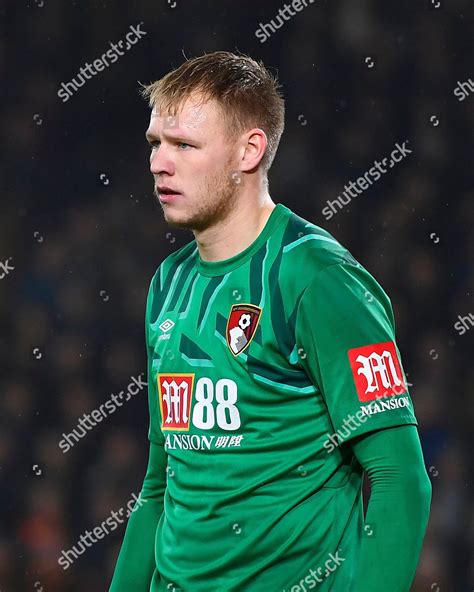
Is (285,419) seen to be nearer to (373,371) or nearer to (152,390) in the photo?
(373,371)

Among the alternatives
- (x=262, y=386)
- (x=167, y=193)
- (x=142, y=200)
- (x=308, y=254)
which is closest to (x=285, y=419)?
(x=262, y=386)

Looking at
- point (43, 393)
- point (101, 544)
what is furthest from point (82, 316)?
point (101, 544)

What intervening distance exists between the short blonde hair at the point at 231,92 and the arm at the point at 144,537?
14.6 inches

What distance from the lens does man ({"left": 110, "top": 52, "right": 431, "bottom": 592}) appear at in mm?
886

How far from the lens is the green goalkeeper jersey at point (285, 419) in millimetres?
896

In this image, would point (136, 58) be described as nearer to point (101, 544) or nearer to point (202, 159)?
point (101, 544)

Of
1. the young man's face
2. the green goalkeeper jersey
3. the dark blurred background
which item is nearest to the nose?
the young man's face

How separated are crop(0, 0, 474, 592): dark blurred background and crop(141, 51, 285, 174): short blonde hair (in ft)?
5.00

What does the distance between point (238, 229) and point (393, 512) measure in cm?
34

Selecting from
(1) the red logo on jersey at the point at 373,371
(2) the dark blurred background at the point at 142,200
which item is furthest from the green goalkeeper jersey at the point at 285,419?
(2) the dark blurred background at the point at 142,200

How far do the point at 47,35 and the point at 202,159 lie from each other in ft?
6.01

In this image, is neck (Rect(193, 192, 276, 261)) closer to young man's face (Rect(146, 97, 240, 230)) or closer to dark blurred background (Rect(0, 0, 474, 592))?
young man's face (Rect(146, 97, 240, 230))

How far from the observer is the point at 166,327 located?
3.48ft

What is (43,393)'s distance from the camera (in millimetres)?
2605
